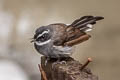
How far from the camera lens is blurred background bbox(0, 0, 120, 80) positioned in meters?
8.20

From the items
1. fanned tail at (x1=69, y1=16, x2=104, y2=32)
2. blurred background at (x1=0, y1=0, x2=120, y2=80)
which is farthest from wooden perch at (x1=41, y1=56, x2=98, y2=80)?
blurred background at (x1=0, y1=0, x2=120, y2=80)

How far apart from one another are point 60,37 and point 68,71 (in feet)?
4.47

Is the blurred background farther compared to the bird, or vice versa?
the blurred background

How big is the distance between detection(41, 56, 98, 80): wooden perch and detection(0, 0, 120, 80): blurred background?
412cm

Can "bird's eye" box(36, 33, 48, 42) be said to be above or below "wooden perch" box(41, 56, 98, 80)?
above

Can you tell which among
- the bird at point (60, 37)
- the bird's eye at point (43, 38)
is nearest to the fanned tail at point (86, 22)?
the bird at point (60, 37)

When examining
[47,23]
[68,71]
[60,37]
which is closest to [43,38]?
[60,37]

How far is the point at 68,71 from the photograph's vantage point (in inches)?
130

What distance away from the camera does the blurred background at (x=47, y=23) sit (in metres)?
8.20

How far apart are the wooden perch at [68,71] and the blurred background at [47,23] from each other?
4.12m

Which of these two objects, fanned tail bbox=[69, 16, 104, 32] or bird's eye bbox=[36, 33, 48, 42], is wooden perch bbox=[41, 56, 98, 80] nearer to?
fanned tail bbox=[69, 16, 104, 32]

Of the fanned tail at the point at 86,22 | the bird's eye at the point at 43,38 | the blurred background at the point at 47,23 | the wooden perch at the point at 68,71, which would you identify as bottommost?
the blurred background at the point at 47,23

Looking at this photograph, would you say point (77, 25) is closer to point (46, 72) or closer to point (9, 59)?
point (46, 72)

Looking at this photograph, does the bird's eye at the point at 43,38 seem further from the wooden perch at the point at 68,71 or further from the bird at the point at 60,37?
the wooden perch at the point at 68,71
